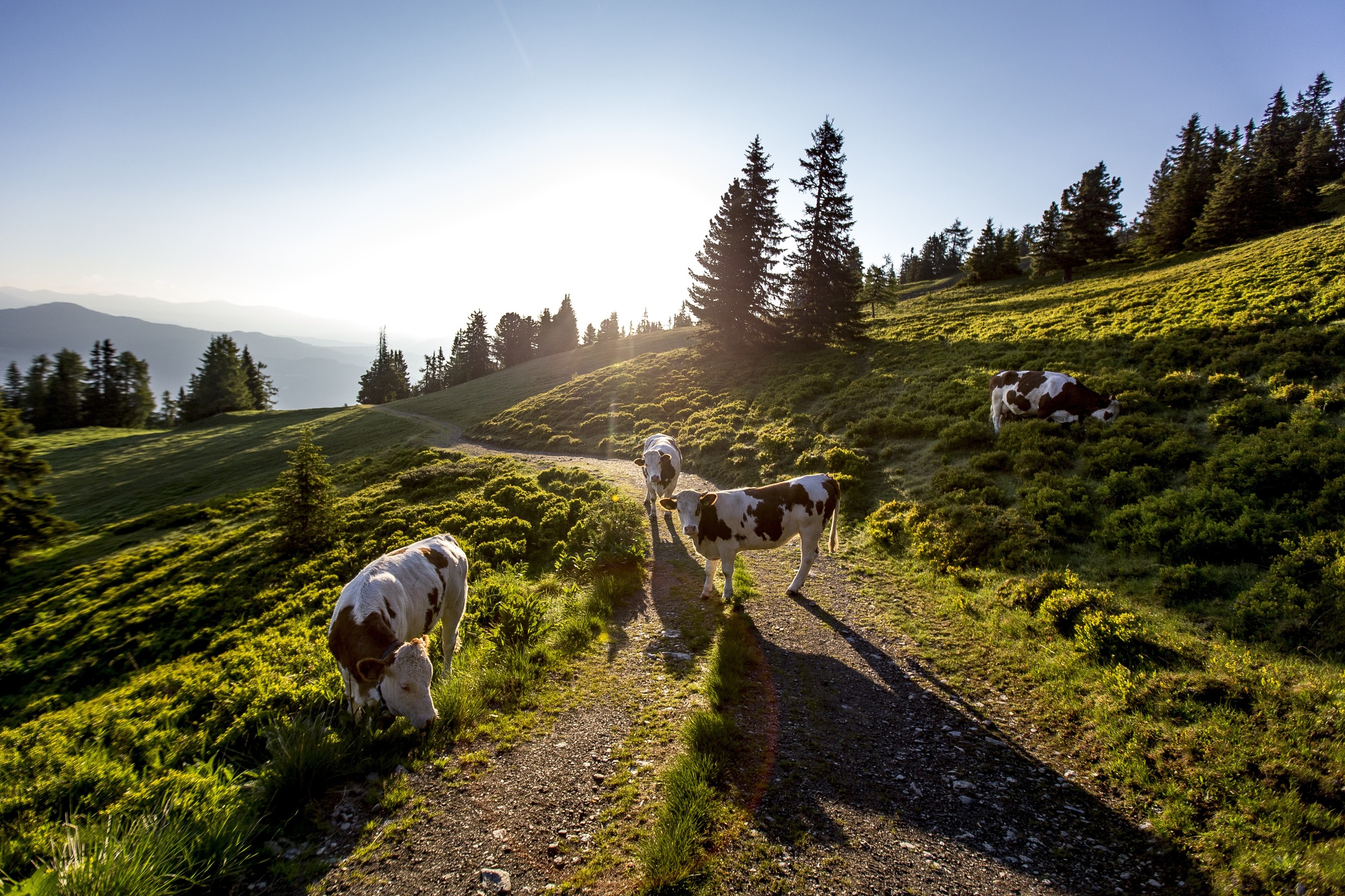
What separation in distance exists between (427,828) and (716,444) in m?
→ 17.1

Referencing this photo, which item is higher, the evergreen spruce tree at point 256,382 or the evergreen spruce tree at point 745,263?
the evergreen spruce tree at point 745,263

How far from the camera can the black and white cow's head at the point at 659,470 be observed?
45.8ft

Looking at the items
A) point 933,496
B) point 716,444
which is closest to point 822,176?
point 716,444

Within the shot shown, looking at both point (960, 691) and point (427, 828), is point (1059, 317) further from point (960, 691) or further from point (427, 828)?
point (427, 828)

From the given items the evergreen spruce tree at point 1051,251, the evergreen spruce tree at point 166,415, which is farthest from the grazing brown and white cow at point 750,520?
the evergreen spruce tree at point 166,415

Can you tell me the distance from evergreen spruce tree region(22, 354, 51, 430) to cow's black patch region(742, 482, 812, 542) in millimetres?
107610

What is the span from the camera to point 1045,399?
14.0m

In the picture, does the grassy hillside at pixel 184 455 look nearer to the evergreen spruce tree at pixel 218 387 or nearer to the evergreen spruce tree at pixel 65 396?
the evergreen spruce tree at pixel 218 387

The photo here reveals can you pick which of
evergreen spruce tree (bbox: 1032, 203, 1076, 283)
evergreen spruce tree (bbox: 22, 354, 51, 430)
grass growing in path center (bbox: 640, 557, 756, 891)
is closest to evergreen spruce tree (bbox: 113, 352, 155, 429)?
evergreen spruce tree (bbox: 22, 354, 51, 430)

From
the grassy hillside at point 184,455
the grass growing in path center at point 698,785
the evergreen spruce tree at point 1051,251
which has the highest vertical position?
the evergreen spruce tree at point 1051,251

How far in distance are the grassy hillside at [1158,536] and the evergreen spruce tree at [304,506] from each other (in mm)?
12897

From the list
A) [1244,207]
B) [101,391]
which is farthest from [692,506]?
[101,391]

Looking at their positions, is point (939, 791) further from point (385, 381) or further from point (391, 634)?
point (385, 381)

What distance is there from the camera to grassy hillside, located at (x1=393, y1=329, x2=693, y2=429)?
48000 millimetres
